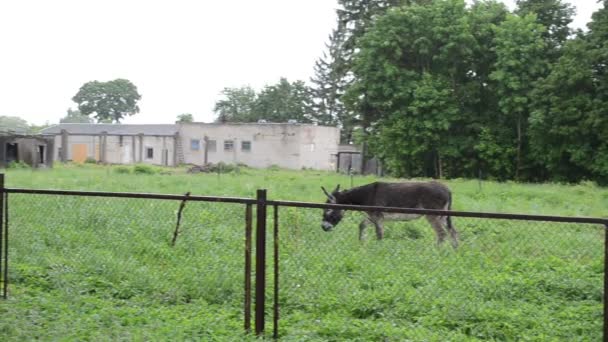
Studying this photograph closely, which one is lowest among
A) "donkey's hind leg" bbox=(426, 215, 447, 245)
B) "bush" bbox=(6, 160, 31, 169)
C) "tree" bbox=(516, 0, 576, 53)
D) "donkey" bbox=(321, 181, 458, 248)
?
"bush" bbox=(6, 160, 31, 169)

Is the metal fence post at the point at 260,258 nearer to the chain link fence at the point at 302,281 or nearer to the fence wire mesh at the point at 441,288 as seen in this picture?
the chain link fence at the point at 302,281

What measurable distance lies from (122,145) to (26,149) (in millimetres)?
19846

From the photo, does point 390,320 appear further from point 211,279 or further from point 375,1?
point 375,1

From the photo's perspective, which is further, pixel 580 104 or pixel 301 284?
pixel 580 104

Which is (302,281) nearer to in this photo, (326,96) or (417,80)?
(417,80)

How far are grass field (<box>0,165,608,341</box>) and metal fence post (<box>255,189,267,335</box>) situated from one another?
0.77 feet

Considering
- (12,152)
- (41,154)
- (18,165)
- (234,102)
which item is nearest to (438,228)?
(18,165)

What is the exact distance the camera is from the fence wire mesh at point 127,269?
20.8 ft

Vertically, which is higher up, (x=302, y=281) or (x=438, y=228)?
(x=438, y=228)

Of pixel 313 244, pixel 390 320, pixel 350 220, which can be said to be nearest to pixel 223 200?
pixel 390 320

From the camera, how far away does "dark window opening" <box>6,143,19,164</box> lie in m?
40.6

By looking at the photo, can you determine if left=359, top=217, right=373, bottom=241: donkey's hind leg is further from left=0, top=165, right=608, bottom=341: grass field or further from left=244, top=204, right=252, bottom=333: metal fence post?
left=244, top=204, right=252, bottom=333: metal fence post

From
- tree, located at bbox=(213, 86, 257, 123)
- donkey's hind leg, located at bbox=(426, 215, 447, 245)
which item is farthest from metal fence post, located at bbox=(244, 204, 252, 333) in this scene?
tree, located at bbox=(213, 86, 257, 123)

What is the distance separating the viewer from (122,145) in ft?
201
